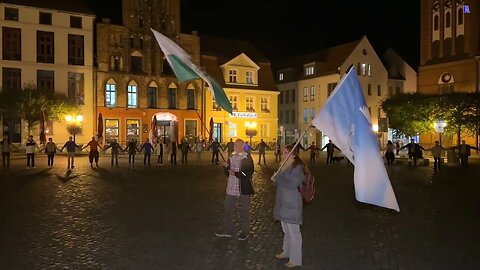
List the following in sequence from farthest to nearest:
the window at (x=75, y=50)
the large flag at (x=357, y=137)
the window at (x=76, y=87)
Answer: the window at (x=76, y=87), the window at (x=75, y=50), the large flag at (x=357, y=137)

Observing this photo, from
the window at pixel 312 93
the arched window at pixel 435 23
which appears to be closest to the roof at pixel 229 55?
the window at pixel 312 93

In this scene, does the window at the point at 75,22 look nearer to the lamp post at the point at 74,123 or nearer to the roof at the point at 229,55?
the lamp post at the point at 74,123

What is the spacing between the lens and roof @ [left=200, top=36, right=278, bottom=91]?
2356 inches

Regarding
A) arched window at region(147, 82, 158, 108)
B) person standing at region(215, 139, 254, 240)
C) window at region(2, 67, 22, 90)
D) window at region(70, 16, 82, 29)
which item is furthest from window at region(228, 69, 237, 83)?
person standing at region(215, 139, 254, 240)

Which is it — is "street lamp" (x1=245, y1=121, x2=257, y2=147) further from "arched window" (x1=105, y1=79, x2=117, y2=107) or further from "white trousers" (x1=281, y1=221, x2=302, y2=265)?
"white trousers" (x1=281, y1=221, x2=302, y2=265)

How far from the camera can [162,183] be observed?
2045 centimetres

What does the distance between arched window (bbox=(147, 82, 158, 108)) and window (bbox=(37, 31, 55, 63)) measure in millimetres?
10418

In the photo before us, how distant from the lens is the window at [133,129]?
54.3m

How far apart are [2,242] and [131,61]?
155 feet

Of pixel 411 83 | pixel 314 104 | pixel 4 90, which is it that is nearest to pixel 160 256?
pixel 4 90

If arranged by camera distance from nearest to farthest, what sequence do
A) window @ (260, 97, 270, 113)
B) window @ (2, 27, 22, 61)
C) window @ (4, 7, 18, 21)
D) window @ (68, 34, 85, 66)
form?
window @ (4, 7, 18, 21) → window @ (2, 27, 22, 61) → window @ (68, 34, 85, 66) → window @ (260, 97, 270, 113)

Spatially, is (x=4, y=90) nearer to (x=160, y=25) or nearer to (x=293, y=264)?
(x=160, y=25)

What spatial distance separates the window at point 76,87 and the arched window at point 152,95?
714cm

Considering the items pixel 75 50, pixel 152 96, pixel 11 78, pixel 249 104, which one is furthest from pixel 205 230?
pixel 249 104
